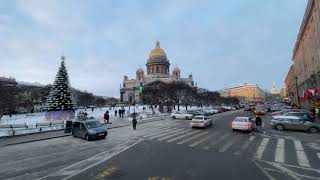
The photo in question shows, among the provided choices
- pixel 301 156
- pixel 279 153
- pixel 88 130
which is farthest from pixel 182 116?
pixel 301 156

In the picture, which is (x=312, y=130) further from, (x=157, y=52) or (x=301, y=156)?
(x=157, y=52)

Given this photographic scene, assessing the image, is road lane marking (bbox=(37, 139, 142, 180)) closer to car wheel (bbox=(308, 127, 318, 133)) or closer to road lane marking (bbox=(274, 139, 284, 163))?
road lane marking (bbox=(274, 139, 284, 163))

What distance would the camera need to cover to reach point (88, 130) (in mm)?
20438

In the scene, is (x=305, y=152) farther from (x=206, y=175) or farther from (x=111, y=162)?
(x=111, y=162)

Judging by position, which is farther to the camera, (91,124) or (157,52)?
(157,52)

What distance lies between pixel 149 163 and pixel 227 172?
356cm

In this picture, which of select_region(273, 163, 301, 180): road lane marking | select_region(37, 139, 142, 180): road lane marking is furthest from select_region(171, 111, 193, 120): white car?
select_region(273, 163, 301, 180): road lane marking

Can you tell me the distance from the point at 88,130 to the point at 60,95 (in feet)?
81.6

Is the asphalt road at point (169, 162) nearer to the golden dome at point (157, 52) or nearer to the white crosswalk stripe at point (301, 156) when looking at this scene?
the white crosswalk stripe at point (301, 156)

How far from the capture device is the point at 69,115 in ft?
119

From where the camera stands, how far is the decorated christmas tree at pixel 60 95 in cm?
4197

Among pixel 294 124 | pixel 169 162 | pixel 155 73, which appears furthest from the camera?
pixel 155 73

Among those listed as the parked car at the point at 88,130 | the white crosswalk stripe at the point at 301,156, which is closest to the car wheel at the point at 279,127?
the white crosswalk stripe at the point at 301,156

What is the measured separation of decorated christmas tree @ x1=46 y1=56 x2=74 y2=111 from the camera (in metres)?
42.0
